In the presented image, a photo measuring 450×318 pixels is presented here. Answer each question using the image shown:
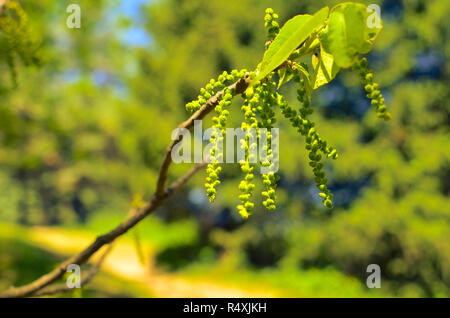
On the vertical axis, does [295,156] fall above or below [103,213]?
below

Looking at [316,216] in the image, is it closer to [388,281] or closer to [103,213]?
[388,281]

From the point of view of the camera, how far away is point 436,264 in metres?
9.14

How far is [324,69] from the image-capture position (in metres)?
0.99

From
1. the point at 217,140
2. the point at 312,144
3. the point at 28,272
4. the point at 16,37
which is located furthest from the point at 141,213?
the point at 28,272

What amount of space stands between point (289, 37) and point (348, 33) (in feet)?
0.44

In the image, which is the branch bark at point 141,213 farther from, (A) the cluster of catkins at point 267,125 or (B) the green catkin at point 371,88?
(B) the green catkin at point 371,88

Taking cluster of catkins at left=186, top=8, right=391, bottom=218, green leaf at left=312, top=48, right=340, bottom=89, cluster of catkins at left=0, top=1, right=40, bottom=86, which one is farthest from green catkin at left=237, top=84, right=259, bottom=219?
cluster of catkins at left=0, top=1, right=40, bottom=86

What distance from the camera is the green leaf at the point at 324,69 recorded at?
97 cm

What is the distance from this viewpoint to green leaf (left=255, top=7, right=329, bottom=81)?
859 mm

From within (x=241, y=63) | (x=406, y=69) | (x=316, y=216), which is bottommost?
(x=316, y=216)

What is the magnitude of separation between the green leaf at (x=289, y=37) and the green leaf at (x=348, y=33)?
0.03 metres

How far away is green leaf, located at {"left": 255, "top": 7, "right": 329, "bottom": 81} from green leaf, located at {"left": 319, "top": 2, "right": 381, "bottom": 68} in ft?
0.11
